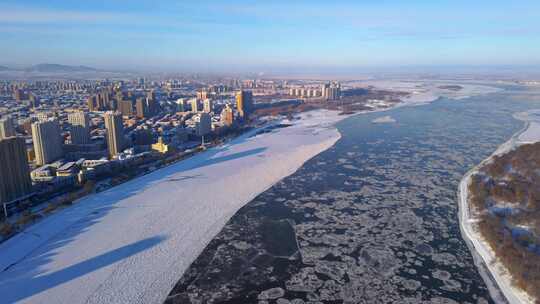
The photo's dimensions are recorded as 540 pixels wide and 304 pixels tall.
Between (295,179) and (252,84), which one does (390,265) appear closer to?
(295,179)

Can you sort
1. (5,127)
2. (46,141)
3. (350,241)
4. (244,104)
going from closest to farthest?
(350,241)
(46,141)
(5,127)
(244,104)

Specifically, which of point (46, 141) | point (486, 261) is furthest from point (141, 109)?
point (486, 261)

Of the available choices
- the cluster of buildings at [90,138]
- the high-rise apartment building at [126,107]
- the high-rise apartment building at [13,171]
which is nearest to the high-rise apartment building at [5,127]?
the cluster of buildings at [90,138]

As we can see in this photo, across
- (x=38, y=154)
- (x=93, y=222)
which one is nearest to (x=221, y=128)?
(x=38, y=154)

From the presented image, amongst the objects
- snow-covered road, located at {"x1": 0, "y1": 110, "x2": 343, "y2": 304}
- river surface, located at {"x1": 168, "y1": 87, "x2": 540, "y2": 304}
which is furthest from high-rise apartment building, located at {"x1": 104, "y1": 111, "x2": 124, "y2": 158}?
river surface, located at {"x1": 168, "y1": 87, "x2": 540, "y2": 304}

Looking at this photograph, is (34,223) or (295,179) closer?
(34,223)

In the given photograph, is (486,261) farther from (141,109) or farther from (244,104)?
(141,109)

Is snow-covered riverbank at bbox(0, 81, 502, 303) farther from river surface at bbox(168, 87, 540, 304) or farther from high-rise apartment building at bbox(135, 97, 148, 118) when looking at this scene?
high-rise apartment building at bbox(135, 97, 148, 118)
